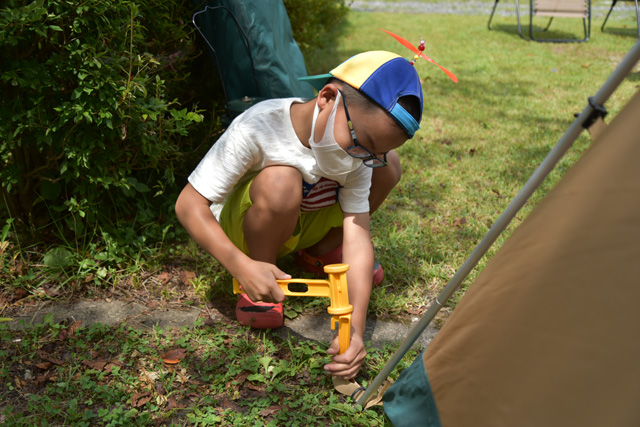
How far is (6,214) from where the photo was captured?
223cm

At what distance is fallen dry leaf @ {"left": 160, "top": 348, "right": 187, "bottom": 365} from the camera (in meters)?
1.89

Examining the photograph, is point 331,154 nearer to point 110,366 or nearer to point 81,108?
point 81,108

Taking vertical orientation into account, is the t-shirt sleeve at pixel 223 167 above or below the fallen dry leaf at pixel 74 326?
above

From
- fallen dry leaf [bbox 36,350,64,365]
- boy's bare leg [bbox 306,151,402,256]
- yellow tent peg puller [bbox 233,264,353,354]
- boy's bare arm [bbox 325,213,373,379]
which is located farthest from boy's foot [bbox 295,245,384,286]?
fallen dry leaf [bbox 36,350,64,365]

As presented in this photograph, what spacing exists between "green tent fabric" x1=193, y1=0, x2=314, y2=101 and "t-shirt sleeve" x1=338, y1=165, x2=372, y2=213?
2.27 ft

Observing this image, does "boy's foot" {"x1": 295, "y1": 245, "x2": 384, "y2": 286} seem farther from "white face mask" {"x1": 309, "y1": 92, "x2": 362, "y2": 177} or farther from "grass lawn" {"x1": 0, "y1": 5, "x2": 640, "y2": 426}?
"white face mask" {"x1": 309, "y1": 92, "x2": 362, "y2": 177}

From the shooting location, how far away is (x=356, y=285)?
1.94m

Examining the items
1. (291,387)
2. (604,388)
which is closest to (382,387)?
(291,387)

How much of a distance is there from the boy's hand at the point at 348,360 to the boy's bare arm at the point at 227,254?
29cm

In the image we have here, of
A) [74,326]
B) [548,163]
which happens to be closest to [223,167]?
[74,326]

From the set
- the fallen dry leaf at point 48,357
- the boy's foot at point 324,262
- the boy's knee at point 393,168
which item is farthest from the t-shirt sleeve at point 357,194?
the fallen dry leaf at point 48,357

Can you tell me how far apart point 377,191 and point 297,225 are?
1.25ft

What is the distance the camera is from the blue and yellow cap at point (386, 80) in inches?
65.8

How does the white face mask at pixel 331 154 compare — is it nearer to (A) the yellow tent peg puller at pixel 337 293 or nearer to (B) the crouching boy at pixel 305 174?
(B) the crouching boy at pixel 305 174
